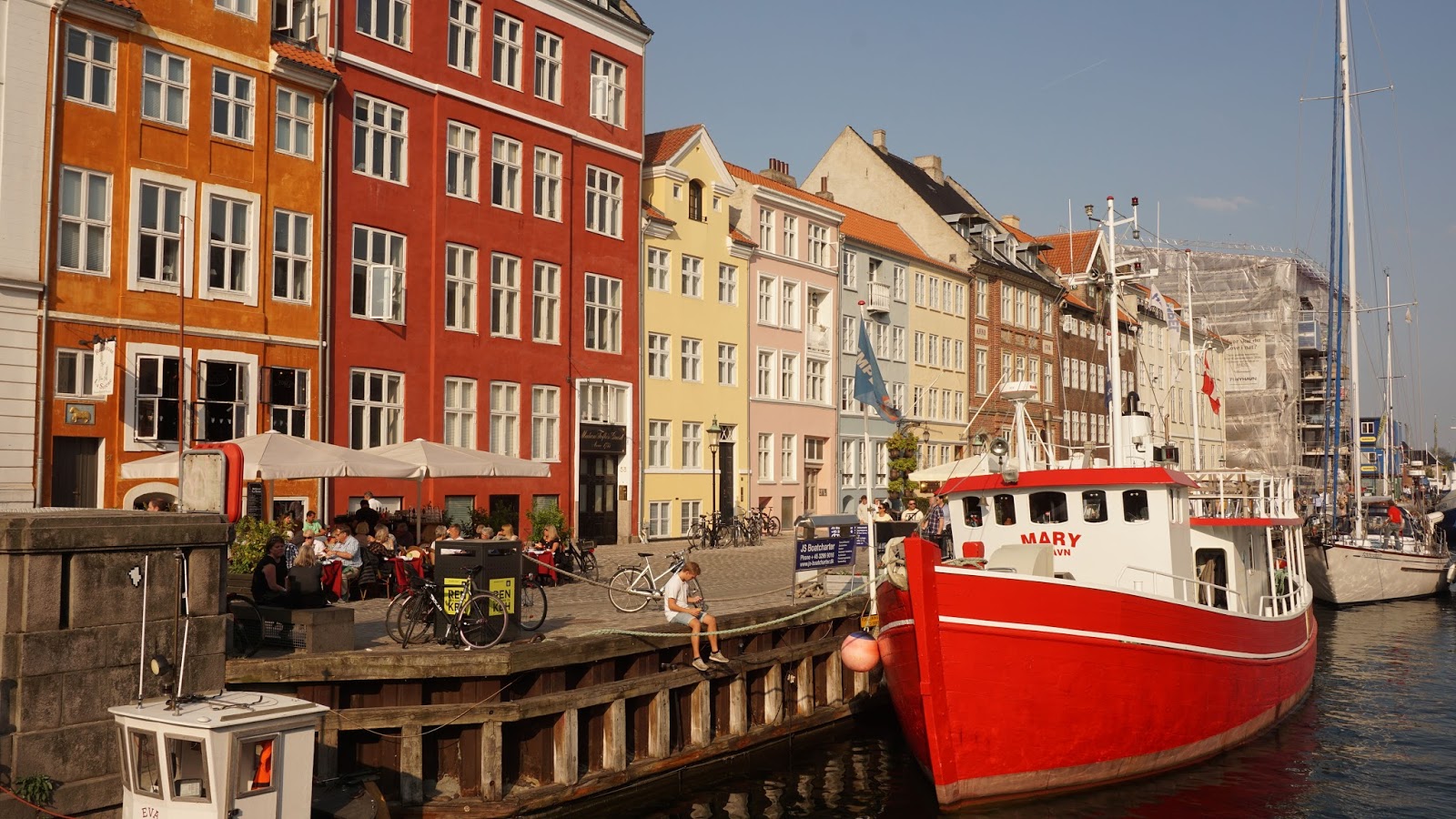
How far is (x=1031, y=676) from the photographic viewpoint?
16078mm

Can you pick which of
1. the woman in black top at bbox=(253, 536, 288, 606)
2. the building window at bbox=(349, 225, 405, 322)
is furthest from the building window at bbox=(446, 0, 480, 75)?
the woman in black top at bbox=(253, 536, 288, 606)

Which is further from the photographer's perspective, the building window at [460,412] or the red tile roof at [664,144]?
the red tile roof at [664,144]

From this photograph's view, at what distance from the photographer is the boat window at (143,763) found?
10.7 meters

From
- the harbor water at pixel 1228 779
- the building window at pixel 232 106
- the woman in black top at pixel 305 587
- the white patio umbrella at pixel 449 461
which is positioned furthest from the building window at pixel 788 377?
the woman in black top at pixel 305 587

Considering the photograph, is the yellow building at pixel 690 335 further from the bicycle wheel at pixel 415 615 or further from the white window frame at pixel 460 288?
the bicycle wheel at pixel 415 615

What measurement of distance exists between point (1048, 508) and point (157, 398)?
1727 cm

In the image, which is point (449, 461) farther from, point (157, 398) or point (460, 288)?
point (460, 288)

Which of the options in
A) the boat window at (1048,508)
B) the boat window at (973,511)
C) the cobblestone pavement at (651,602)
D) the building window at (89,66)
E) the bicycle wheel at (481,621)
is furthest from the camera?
the building window at (89,66)

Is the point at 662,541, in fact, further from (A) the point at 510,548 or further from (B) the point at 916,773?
(A) the point at 510,548

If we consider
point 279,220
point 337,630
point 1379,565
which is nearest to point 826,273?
point 1379,565

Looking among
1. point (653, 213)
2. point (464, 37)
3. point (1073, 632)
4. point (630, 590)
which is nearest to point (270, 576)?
point (630, 590)

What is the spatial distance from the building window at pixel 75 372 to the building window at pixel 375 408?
627 centimetres

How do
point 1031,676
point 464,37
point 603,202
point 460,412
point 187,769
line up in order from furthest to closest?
point 603,202 < point 464,37 < point 460,412 < point 1031,676 < point 187,769

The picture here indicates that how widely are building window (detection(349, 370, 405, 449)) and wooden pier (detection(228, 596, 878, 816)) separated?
48.1 feet
